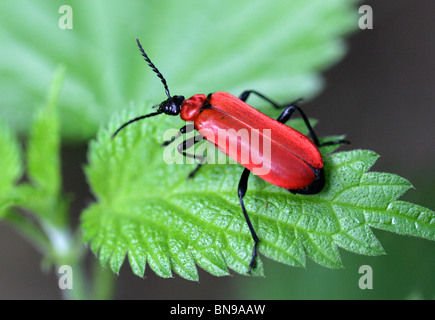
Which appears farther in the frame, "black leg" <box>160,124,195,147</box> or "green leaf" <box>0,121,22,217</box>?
"green leaf" <box>0,121,22,217</box>

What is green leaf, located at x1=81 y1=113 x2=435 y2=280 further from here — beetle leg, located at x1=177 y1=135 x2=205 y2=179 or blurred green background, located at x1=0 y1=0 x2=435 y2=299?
blurred green background, located at x1=0 y1=0 x2=435 y2=299

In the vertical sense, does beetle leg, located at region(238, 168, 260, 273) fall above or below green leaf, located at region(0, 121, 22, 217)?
below

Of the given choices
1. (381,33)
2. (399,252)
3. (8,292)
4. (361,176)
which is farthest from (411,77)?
(8,292)

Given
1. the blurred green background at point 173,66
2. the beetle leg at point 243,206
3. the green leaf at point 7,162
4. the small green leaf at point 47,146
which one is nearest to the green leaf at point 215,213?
the beetle leg at point 243,206

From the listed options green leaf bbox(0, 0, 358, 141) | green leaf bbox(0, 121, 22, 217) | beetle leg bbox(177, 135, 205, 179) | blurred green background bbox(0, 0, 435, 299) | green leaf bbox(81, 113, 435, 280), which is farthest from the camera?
green leaf bbox(0, 0, 358, 141)

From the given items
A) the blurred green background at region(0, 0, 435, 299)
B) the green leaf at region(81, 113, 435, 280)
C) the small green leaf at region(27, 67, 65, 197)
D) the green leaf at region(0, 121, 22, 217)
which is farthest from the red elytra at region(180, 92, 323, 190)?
the green leaf at region(0, 121, 22, 217)
